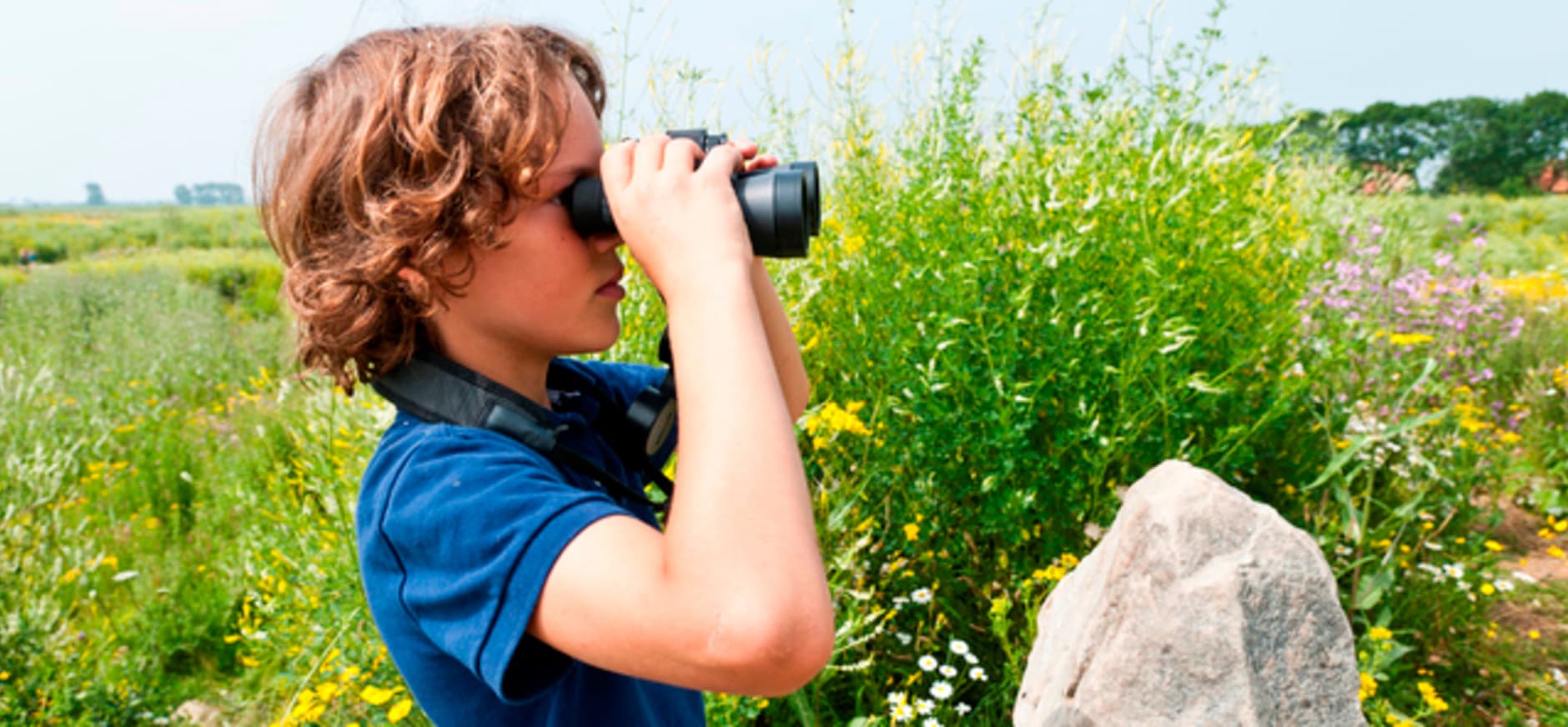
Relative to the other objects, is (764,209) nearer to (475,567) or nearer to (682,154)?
(682,154)

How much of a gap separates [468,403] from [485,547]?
187 millimetres

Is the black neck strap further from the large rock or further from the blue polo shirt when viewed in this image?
the large rock

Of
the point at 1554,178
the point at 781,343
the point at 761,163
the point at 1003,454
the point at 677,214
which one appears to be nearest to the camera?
the point at 677,214

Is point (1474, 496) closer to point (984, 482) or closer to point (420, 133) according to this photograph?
point (984, 482)

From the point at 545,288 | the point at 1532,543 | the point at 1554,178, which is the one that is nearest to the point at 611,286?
the point at 545,288

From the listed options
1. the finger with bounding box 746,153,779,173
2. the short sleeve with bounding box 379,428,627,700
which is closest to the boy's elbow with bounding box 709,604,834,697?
the short sleeve with bounding box 379,428,627,700

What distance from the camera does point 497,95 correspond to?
0.86 meters

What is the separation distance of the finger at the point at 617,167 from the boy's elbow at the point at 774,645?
354 millimetres

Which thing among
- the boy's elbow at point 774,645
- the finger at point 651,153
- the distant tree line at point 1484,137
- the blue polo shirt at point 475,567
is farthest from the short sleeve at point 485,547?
the distant tree line at point 1484,137

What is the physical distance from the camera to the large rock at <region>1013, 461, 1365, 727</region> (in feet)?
4.89

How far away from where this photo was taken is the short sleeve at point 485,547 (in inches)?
26.2

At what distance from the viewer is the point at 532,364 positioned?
0.96 metres

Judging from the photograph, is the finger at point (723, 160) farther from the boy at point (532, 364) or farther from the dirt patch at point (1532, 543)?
the dirt patch at point (1532, 543)

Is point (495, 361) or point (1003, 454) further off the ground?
point (495, 361)
